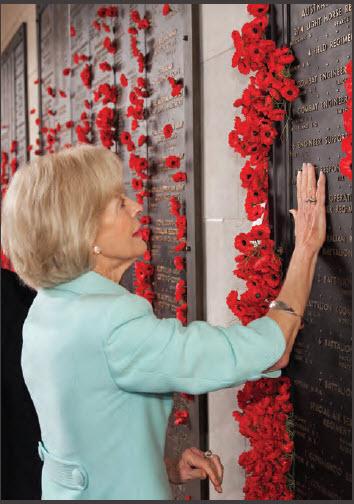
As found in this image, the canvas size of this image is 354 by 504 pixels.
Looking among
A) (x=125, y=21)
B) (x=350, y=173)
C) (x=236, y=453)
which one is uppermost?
(x=125, y=21)

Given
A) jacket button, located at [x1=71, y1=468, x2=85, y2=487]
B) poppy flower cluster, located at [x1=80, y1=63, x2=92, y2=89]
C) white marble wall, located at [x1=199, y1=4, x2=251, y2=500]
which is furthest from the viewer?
poppy flower cluster, located at [x1=80, y1=63, x2=92, y2=89]

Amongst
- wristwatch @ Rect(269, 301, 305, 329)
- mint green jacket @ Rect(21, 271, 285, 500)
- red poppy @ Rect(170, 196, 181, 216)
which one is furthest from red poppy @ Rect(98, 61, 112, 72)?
wristwatch @ Rect(269, 301, 305, 329)

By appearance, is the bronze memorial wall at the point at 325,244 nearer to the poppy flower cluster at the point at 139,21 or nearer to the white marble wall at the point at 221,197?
the white marble wall at the point at 221,197

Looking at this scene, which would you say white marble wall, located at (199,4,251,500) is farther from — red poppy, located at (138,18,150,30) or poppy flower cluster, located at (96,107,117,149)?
poppy flower cluster, located at (96,107,117,149)

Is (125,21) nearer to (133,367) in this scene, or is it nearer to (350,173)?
(350,173)

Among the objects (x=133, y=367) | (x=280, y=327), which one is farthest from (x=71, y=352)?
(x=280, y=327)

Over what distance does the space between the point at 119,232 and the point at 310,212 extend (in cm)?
64

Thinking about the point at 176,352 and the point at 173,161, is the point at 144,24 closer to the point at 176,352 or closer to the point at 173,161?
the point at 173,161

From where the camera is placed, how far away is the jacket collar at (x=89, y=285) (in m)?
1.54

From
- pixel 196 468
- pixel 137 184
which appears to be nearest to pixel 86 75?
pixel 137 184

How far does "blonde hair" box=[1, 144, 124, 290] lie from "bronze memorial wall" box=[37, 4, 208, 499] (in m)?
1.19

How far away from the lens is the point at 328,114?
1.85 m

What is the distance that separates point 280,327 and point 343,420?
0.57 metres

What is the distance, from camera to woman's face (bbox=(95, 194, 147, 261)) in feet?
5.05
